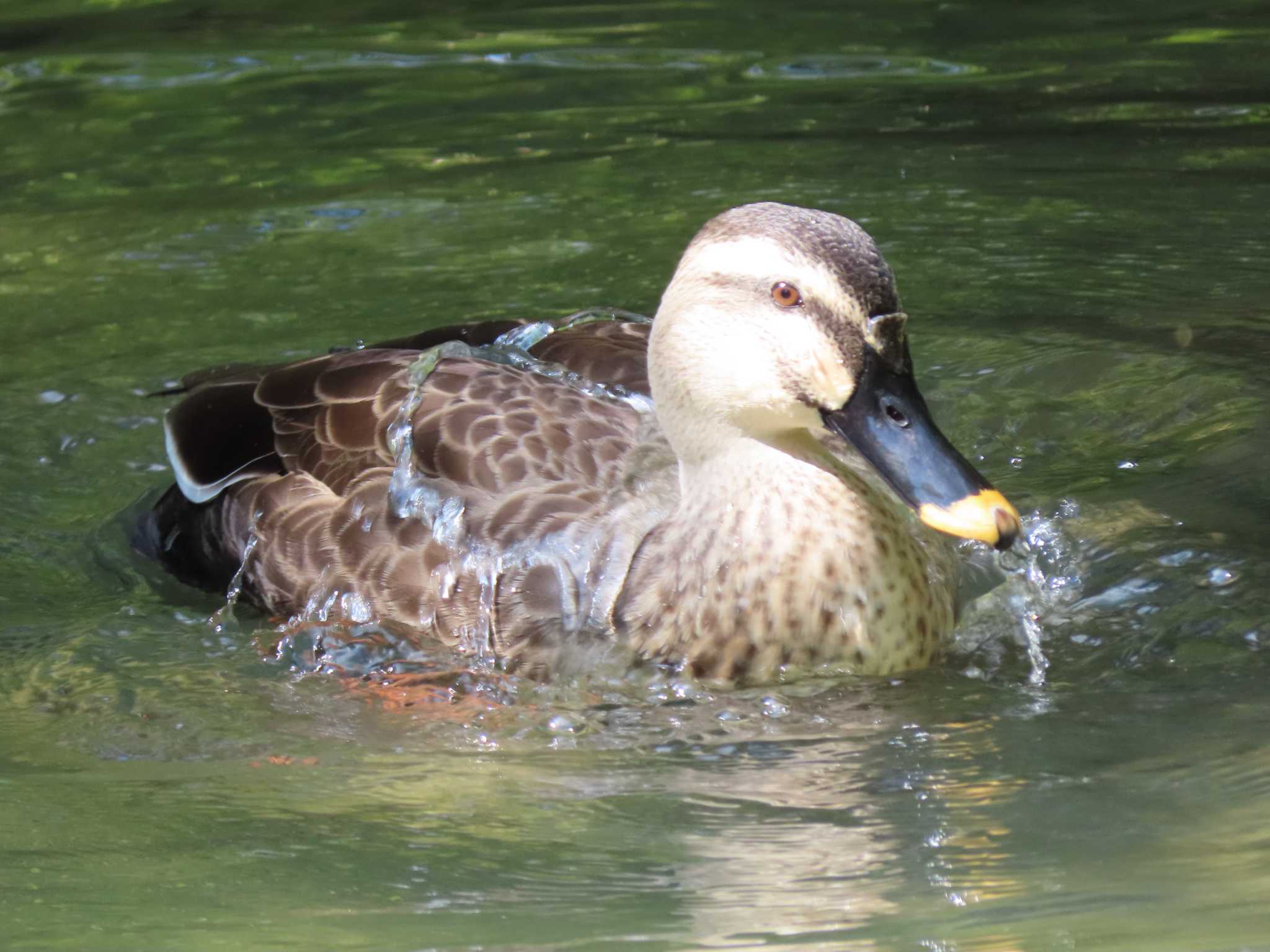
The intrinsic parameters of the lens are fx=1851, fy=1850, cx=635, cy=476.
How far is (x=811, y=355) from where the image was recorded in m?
4.24

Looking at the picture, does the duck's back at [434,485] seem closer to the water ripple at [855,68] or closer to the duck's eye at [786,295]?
the duck's eye at [786,295]

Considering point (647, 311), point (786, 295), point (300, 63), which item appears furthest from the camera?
point (300, 63)

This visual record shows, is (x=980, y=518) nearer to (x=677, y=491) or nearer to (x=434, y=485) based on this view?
(x=677, y=491)

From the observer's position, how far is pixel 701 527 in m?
4.65

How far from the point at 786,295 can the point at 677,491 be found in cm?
82

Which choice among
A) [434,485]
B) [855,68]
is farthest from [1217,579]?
[855,68]

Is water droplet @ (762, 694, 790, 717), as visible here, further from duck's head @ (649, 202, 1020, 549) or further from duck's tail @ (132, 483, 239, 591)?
duck's tail @ (132, 483, 239, 591)

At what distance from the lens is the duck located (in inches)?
166

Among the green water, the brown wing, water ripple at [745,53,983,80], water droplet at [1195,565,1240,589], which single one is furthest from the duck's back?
water ripple at [745,53,983,80]

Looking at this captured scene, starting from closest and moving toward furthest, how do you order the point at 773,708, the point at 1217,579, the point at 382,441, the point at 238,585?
the point at 773,708, the point at 1217,579, the point at 382,441, the point at 238,585

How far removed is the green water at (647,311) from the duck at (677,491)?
19 centimetres

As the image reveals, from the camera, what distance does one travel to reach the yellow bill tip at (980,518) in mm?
4043

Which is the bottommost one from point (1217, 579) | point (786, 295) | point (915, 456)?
→ point (1217, 579)

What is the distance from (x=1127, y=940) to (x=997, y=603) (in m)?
2.20
